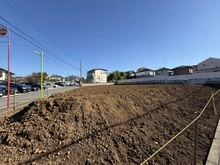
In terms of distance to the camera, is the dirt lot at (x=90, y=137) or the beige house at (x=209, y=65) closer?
the dirt lot at (x=90, y=137)

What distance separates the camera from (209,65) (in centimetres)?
3756

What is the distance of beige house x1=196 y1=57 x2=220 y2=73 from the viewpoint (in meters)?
35.5

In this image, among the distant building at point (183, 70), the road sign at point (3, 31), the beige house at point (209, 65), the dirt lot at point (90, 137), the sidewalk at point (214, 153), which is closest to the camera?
the dirt lot at point (90, 137)

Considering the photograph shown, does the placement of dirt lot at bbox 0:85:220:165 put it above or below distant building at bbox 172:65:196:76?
below

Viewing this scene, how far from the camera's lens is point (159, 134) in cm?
422

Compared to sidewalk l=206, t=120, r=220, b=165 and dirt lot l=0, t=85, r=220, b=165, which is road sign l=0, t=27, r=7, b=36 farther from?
sidewalk l=206, t=120, r=220, b=165

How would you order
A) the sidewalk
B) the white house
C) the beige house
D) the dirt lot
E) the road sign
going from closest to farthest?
the dirt lot < the sidewalk < the road sign < the beige house < the white house

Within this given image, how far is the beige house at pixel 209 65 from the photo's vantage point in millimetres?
35519

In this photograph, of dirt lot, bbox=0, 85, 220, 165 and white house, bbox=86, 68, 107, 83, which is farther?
white house, bbox=86, 68, 107, 83

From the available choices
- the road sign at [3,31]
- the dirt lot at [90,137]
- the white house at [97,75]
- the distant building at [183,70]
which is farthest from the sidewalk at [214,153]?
the white house at [97,75]

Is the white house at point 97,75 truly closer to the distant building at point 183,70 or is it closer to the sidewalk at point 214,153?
the distant building at point 183,70

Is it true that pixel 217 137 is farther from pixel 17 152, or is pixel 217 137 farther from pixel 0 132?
pixel 0 132

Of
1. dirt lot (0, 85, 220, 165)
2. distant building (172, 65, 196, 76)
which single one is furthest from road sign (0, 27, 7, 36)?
distant building (172, 65, 196, 76)

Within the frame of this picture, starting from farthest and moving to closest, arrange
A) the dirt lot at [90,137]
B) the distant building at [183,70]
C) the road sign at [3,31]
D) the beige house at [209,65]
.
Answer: the distant building at [183,70] < the beige house at [209,65] < the road sign at [3,31] < the dirt lot at [90,137]
